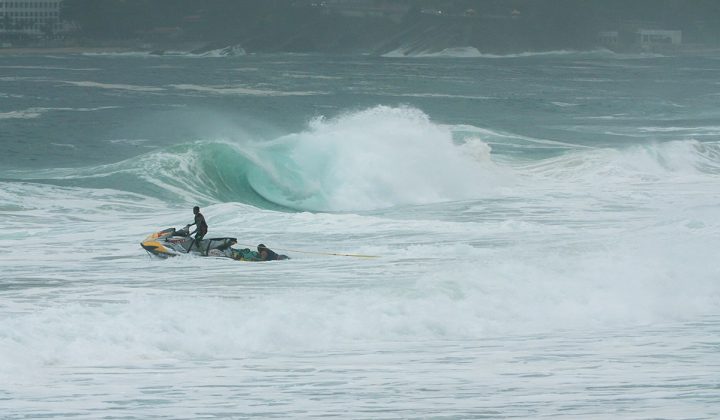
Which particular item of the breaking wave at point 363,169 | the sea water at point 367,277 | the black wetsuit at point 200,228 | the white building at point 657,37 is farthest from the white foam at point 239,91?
the white building at point 657,37

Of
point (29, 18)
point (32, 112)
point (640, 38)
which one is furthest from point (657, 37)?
point (32, 112)

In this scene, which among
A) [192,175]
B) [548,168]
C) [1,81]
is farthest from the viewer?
[1,81]

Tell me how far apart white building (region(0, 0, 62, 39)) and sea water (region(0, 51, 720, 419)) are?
3571 inches

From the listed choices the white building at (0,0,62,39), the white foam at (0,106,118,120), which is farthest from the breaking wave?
the white building at (0,0,62,39)

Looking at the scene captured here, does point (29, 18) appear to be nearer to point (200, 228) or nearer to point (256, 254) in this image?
point (200, 228)

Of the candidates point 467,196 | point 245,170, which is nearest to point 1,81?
point 245,170

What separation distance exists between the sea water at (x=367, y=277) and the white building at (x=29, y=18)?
90708 millimetres

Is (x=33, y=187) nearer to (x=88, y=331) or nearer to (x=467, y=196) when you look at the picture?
(x=467, y=196)

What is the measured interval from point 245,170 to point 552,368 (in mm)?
25988

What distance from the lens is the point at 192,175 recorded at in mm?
39469

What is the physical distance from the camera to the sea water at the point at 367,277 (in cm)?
1497

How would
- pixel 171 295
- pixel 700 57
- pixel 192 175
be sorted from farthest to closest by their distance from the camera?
1. pixel 700 57
2. pixel 192 175
3. pixel 171 295

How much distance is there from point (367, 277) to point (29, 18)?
133 metres

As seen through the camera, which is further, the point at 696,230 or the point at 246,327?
the point at 696,230
